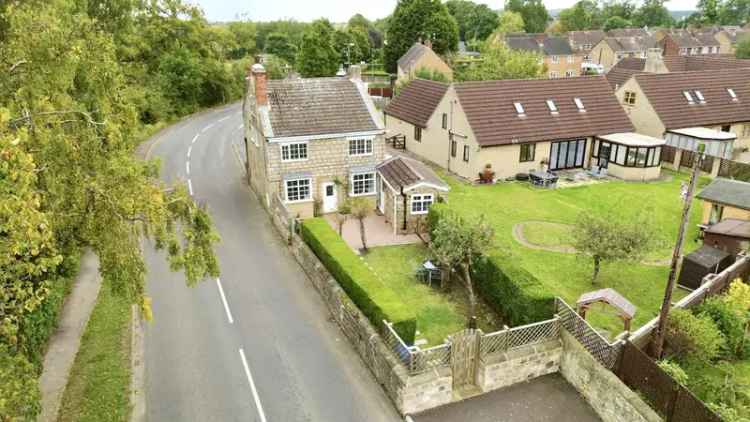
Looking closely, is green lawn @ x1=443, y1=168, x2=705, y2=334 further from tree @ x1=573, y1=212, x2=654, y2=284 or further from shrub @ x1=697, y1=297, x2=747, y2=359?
shrub @ x1=697, y1=297, x2=747, y2=359

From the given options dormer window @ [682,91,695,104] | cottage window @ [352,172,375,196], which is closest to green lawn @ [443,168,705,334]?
cottage window @ [352,172,375,196]

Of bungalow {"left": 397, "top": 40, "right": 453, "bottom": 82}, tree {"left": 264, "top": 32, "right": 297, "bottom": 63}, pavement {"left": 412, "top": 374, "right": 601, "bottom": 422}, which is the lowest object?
pavement {"left": 412, "top": 374, "right": 601, "bottom": 422}

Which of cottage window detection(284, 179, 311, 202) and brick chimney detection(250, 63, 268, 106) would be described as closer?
brick chimney detection(250, 63, 268, 106)

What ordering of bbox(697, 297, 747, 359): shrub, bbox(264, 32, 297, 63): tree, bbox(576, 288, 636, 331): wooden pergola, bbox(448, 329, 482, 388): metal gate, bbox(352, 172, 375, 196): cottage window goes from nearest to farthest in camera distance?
bbox(448, 329, 482, 388): metal gate
bbox(576, 288, 636, 331): wooden pergola
bbox(697, 297, 747, 359): shrub
bbox(352, 172, 375, 196): cottage window
bbox(264, 32, 297, 63): tree

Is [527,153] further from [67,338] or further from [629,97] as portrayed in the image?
[67,338]

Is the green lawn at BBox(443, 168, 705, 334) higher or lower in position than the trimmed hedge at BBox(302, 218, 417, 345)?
lower

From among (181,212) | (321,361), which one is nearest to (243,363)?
(321,361)

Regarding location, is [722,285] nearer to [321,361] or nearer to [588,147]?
[321,361]
